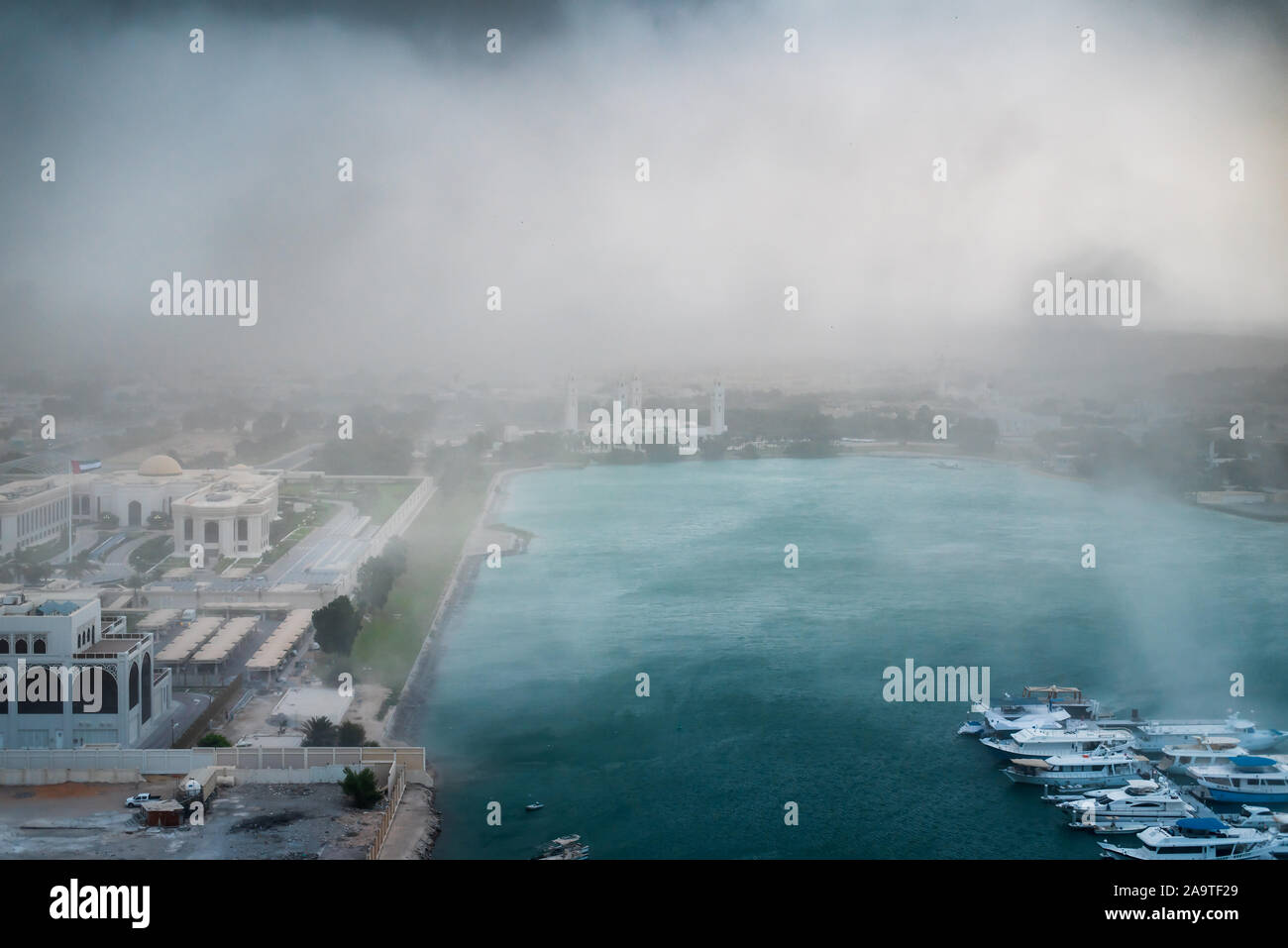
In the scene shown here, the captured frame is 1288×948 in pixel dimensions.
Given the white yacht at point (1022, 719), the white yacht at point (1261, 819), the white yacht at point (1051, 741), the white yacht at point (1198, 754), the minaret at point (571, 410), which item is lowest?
the white yacht at point (1261, 819)

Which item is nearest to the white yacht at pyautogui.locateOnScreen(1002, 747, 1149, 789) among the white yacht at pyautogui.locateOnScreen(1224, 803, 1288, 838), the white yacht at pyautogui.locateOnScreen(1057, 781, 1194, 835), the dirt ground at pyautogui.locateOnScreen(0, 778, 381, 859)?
the white yacht at pyautogui.locateOnScreen(1057, 781, 1194, 835)

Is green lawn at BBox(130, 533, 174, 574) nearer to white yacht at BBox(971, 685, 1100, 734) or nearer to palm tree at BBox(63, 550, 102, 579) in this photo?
palm tree at BBox(63, 550, 102, 579)

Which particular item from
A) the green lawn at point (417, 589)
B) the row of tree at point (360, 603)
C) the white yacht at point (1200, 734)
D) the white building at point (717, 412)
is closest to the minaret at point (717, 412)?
the white building at point (717, 412)

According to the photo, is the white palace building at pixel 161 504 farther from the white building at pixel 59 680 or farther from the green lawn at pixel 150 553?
the white building at pixel 59 680

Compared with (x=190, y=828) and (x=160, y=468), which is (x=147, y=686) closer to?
(x=190, y=828)

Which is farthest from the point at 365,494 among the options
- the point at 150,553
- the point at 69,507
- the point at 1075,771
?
the point at 1075,771

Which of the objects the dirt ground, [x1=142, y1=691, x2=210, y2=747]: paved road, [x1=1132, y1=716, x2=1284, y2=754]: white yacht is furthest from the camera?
[x1=1132, y1=716, x2=1284, y2=754]: white yacht

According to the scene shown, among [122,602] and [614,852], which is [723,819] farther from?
[122,602]
